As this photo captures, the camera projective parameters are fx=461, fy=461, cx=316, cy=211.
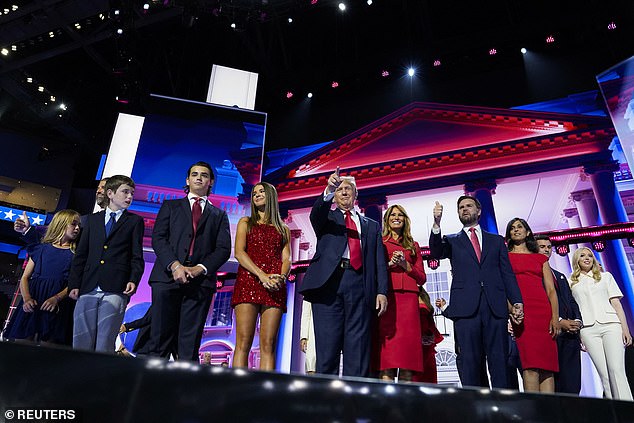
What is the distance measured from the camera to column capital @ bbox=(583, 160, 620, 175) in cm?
988

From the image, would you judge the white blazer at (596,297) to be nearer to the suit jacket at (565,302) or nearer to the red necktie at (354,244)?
the suit jacket at (565,302)

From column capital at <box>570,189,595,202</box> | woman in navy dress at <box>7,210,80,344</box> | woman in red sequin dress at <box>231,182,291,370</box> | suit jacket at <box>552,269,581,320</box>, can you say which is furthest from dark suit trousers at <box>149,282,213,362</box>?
column capital at <box>570,189,595,202</box>

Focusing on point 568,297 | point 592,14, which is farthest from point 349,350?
point 592,14

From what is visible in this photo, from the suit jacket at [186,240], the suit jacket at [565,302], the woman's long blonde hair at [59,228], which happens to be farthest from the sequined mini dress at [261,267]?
the suit jacket at [565,302]

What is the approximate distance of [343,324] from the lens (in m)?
3.04

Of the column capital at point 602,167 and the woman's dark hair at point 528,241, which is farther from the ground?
the column capital at point 602,167

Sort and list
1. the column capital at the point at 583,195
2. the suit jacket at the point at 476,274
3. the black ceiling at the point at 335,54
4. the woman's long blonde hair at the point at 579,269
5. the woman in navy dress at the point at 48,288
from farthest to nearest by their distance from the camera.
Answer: the column capital at the point at 583,195, the black ceiling at the point at 335,54, the woman's long blonde hair at the point at 579,269, the woman in navy dress at the point at 48,288, the suit jacket at the point at 476,274

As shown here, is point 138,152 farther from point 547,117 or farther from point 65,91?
point 547,117

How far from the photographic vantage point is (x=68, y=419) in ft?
2.53

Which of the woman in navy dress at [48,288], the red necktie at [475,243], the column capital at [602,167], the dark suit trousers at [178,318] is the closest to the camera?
the dark suit trousers at [178,318]

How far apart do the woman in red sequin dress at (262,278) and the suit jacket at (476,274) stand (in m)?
1.22

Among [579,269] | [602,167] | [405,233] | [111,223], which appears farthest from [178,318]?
[602,167]

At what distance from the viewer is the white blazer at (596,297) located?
184 inches

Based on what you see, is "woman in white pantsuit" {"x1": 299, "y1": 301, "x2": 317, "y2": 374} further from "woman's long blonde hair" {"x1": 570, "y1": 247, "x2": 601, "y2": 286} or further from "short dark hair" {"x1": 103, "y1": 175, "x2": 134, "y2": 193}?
"woman's long blonde hair" {"x1": 570, "y1": 247, "x2": 601, "y2": 286}
